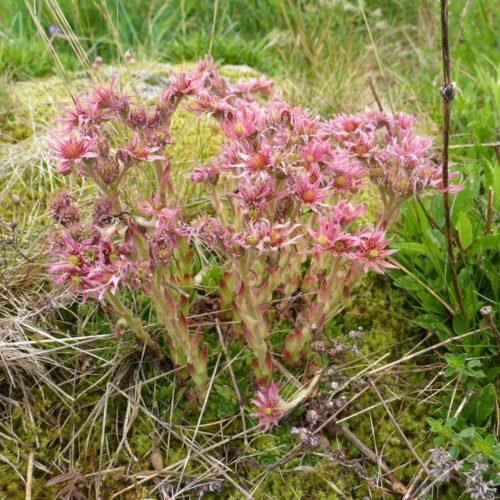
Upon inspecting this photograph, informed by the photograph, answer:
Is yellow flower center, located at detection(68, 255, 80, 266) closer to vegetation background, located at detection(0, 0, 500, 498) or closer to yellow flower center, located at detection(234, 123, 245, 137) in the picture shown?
vegetation background, located at detection(0, 0, 500, 498)

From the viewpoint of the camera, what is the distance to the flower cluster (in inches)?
72.3

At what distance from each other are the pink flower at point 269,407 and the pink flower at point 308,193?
67 centimetres

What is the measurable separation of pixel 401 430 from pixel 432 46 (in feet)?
12.4

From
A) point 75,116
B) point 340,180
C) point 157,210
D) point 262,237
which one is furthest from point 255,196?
point 75,116

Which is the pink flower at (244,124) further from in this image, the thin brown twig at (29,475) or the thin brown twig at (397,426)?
the thin brown twig at (29,475)

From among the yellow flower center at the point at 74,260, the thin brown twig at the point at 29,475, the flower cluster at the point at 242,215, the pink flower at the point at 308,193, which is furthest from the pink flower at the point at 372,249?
the thin brown twig at the point at 29,475

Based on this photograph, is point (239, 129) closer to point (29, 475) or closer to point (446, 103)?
Answer: point (446, 103)

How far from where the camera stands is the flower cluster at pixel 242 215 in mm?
1837

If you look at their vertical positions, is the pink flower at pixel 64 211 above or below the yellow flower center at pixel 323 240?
above

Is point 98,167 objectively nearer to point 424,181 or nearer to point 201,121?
point 424,181

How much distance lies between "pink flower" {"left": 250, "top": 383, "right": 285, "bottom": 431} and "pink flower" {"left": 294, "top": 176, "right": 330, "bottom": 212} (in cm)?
67

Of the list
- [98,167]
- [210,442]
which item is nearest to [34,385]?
[210,442]

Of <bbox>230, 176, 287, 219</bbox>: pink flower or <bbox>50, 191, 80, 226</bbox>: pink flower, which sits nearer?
<bbox>230, 176, 287, 219</bbox>: pink flower

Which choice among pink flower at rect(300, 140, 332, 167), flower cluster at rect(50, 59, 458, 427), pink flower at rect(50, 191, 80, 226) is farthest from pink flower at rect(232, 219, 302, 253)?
pink flower at rect(50, 191, 80, 226)
